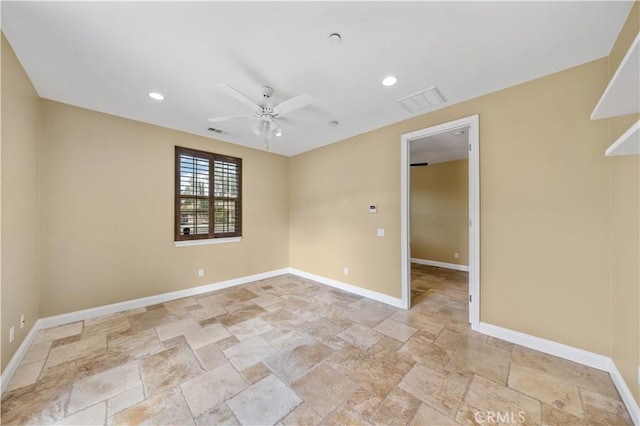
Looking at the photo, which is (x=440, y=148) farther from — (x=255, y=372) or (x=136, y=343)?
(x=136, y=343)

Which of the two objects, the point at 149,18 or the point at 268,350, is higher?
the point at 149,18

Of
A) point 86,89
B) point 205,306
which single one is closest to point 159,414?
point 205,306

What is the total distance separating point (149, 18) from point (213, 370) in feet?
9.54

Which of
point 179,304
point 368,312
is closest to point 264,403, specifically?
point 368,312

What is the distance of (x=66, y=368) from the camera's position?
83.5 inches

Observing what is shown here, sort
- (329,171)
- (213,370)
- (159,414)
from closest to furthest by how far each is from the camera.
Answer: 1. (159,414)
2. (213,370)
3. (329,171)

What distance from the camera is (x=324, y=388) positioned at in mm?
1882

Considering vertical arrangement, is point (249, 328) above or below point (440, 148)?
below

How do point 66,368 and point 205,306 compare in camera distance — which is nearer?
point 66,368

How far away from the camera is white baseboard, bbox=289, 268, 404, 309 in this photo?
3581mm

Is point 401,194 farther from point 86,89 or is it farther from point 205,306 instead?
point 86,89

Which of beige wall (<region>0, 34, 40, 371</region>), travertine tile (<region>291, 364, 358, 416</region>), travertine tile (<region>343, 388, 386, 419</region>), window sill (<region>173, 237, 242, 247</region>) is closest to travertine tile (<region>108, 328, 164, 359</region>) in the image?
beige wall (<region>0, 34, 40, 371</region>)

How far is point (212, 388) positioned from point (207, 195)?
316cm
